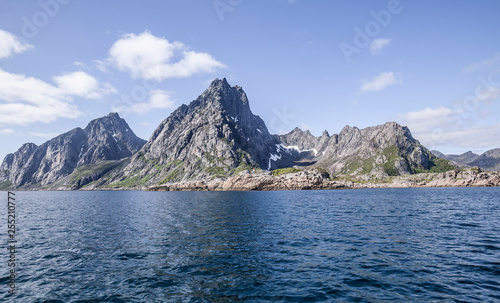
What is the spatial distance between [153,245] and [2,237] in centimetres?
2577

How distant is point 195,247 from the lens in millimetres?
30859

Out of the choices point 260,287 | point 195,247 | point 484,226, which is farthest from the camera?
point 484,226

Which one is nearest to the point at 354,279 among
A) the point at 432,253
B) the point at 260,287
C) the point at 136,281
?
the point at 260,287

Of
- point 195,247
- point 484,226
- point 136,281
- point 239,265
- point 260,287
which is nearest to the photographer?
point 260,287

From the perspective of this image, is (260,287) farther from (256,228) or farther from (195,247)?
(256,228)

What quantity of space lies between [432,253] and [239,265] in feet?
69.3

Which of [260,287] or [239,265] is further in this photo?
[239,265]

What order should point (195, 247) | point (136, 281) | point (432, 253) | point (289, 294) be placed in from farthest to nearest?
1. point (195, 247)
2. point (432, 253)
3. point (136, 281)
4. point (289, 294)

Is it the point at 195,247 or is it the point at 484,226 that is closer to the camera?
the point at 195,247

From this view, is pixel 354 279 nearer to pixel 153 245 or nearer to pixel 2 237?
pixel 153 245

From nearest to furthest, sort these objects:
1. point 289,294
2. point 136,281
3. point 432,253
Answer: point 289,294 < point 136,281 < point 432,253

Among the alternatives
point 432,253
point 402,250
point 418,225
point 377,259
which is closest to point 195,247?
point 377,259

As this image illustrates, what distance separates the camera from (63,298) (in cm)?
1775

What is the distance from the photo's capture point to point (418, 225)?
41906 mm
